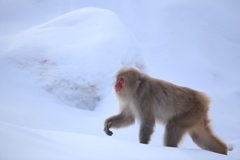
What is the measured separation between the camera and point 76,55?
5.21 m

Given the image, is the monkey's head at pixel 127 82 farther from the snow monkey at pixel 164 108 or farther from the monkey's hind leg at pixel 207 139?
the monkey's hind leg at pixel 207 139

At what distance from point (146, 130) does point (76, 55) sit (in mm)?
3035

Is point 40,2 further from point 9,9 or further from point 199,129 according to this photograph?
point 199,129

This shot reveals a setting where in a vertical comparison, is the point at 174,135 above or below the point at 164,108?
below

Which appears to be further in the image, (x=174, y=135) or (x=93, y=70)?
(x=93, y=70)

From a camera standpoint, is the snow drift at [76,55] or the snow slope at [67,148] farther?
the snow drift at [76,55]

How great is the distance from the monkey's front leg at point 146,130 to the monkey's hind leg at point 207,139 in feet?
1.72

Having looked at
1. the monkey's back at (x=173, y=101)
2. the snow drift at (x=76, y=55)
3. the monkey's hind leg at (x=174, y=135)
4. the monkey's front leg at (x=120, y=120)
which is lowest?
the monkey's hind leg at (x=174, y=135)

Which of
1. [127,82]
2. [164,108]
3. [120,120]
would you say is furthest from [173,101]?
[120,120]

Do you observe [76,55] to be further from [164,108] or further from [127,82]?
[164,108]

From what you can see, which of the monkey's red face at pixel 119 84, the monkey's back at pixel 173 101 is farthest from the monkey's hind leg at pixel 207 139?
the monkey's red face at pixel 119 84

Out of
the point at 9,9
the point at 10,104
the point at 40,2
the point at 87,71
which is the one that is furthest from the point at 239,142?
the point at 40,2

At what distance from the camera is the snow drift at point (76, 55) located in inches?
188

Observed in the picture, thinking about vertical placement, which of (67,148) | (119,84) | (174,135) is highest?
(119,84)
